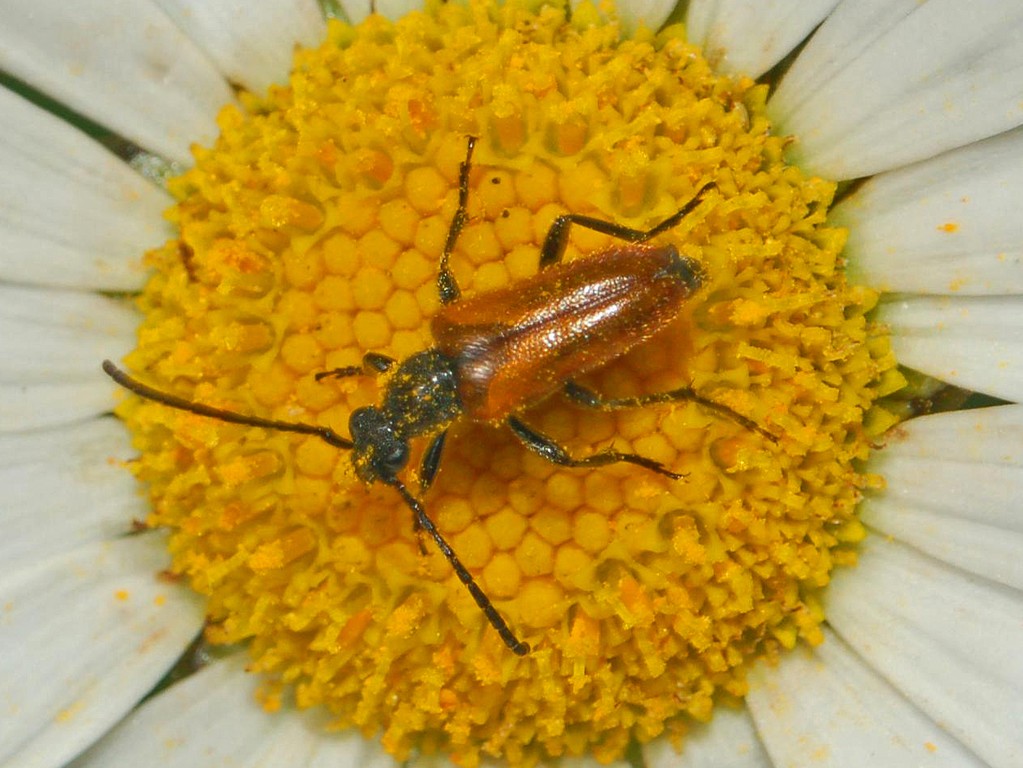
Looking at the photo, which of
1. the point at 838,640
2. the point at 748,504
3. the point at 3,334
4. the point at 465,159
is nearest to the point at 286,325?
the point at 465,159

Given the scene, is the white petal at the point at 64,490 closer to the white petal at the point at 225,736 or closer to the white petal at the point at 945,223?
the white petal at the point at 225,736

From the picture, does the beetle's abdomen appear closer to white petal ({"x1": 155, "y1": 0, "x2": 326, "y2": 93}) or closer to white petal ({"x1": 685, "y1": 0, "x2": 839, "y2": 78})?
white petal ({"x1": 685, "y1": 0, "x2": 839, "y2": 78})

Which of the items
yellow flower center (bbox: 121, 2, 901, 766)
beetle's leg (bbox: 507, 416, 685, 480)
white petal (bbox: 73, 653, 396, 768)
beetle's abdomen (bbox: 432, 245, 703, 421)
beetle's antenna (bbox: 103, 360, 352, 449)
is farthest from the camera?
white petal (bbox: 73, 653, 396, 768)

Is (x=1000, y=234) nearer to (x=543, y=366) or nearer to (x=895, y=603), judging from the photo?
(x=895, y=603)

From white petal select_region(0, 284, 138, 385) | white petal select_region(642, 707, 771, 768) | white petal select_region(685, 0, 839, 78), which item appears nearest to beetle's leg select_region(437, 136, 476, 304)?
white petal select_region(685, 0, 839, 78)

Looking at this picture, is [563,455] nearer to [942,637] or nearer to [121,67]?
[942,637]
